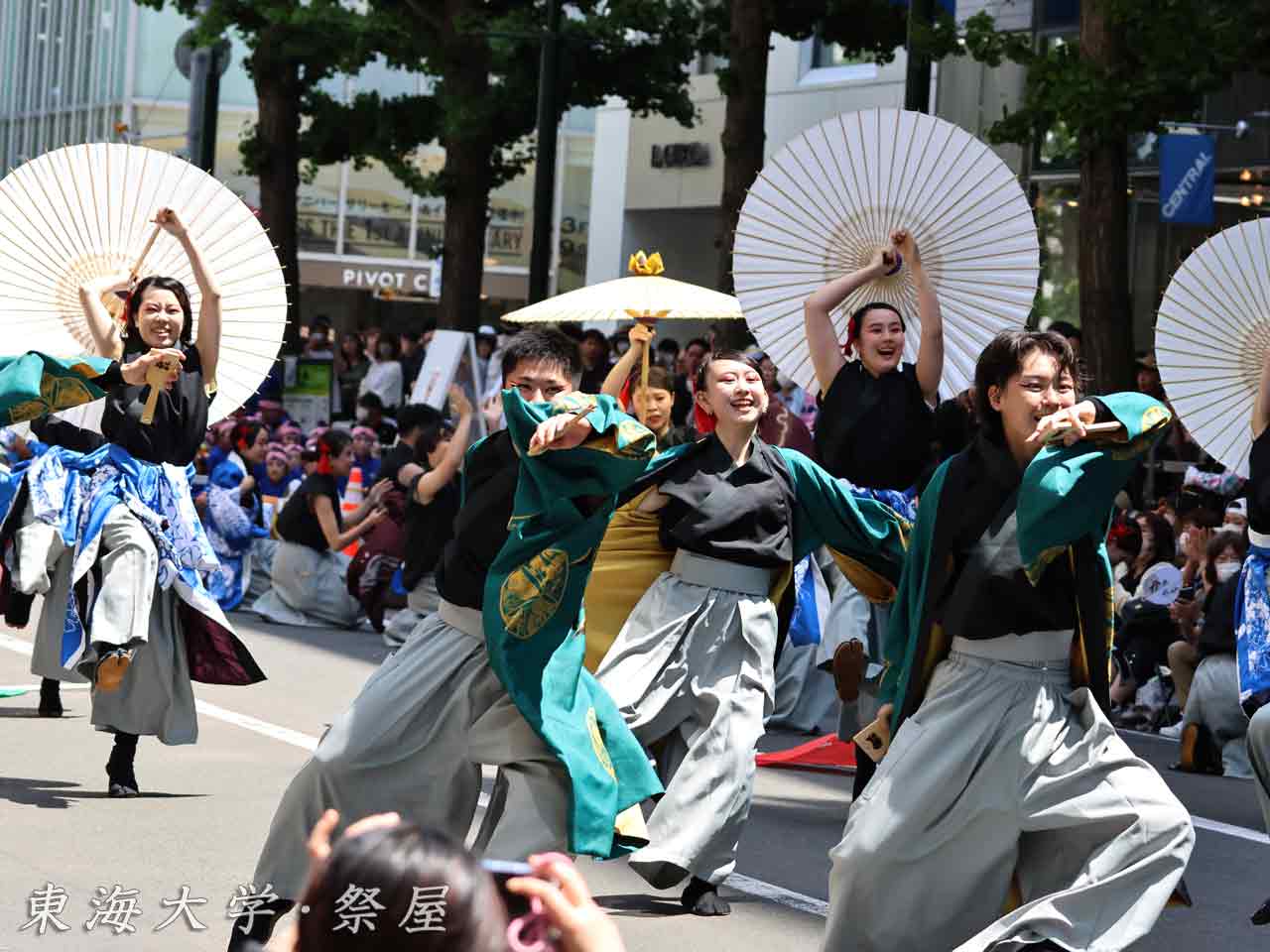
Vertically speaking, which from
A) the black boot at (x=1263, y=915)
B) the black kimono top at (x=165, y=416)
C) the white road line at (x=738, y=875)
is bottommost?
the white road line at (x=738, y=875)

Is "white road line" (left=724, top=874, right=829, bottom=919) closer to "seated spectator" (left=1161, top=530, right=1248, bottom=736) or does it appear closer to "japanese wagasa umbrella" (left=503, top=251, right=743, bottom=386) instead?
"japanese wagasa umbrella" (left=503, top=251, right=743, bottom=386)

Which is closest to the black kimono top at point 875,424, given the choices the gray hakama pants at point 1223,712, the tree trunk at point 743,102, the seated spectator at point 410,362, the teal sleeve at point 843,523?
the teal sleeve at point 843,523

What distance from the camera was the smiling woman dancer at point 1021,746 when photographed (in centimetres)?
489

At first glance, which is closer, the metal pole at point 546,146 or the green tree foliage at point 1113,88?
the green tree foliage at point 1113,88

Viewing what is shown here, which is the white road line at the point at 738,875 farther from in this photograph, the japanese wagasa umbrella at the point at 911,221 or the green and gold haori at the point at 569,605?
the japanese wagasa umbrella at the point at 911,221

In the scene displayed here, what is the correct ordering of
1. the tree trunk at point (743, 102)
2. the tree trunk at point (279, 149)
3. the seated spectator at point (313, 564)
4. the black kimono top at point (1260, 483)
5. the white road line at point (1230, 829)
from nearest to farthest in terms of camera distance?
the black kimono top at point (1260, 483) → the white road line at point (1230, 829) → the seated spectator at point (313, 564) → the tree trunk at point (743, 102) → the tree trunk at point (279, 149)

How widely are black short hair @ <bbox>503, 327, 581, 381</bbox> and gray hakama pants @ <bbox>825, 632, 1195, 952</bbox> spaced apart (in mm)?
1338

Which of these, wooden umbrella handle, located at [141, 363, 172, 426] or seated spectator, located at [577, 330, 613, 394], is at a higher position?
seated spectator, located at [577, 330, 613, 394]

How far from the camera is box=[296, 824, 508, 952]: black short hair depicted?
2.12 m

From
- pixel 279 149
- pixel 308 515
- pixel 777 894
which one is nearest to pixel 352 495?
pixel 308 515

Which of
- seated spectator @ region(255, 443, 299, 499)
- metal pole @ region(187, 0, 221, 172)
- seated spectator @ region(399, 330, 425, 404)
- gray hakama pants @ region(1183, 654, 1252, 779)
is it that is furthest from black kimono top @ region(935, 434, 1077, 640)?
metal pole @ region(187, 0, 221, 172)

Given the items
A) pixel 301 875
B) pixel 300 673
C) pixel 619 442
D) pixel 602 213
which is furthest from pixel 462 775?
pixel 602 213

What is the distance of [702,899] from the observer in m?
6.46

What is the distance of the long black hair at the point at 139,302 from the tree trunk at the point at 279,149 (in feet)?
53.2
